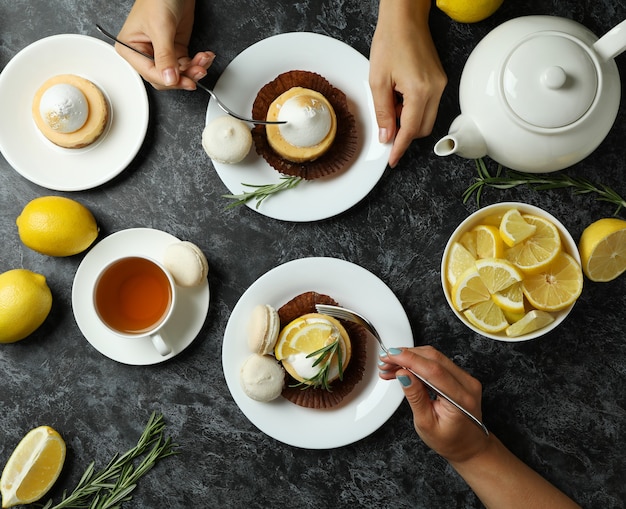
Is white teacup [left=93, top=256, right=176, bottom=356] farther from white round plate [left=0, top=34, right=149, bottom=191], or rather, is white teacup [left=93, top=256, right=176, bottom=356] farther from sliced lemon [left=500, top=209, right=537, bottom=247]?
sliced lemon [left=500, top=209, right=537, bottom=247]

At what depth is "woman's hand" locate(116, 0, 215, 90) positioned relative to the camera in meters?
1.26

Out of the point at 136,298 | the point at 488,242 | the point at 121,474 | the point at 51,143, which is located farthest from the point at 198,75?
the point at 121,474

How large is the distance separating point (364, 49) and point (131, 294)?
0.80 meters

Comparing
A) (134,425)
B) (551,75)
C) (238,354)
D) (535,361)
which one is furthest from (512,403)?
(134,425)

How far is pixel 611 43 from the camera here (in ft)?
3.35

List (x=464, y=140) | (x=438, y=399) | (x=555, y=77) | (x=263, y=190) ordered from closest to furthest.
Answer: (x=555, y=77) → (x=464, y=140) → (x=438, y=399) → (x=263, y=190)

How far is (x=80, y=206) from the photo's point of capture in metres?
1.37

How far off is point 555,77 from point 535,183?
478 millimetres

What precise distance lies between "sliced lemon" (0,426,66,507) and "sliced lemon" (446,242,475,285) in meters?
1.00

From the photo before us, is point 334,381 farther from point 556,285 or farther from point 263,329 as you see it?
point 556,285

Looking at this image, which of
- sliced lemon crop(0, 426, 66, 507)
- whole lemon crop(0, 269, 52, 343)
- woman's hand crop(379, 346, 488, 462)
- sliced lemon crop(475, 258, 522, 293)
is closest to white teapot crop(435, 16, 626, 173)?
sliced lemon crop(475, 258, 522, 293)

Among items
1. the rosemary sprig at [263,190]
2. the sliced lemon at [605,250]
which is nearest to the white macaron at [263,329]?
the rosemary sprig at [263,190]

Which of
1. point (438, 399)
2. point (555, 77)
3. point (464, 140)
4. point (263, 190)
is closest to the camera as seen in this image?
point (555, 77)

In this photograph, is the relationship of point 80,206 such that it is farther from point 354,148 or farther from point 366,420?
point 366,420
